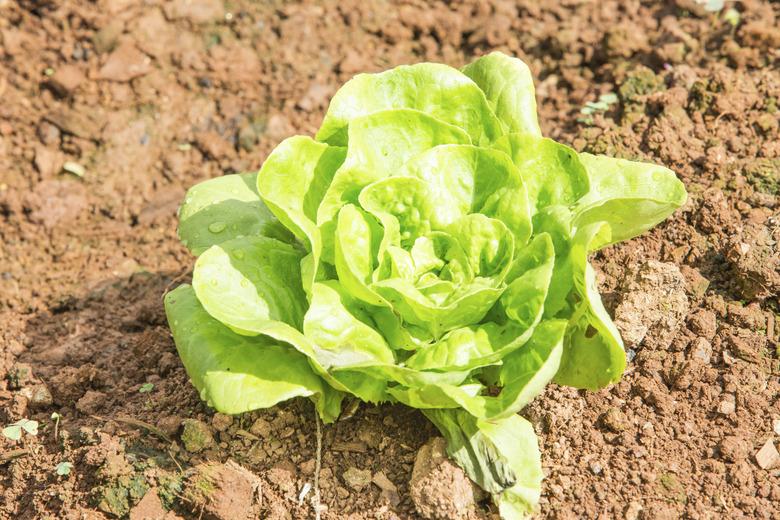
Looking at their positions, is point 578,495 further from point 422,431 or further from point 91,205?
point 91,205

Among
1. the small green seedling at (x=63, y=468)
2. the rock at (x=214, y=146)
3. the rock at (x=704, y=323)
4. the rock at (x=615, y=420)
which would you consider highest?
the rock at (x=704, y=323)

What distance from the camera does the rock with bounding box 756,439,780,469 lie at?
328 cm

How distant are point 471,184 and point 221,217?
108 cm

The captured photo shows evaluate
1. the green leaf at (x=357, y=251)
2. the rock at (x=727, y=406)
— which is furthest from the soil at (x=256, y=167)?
the green leaf at (x=357, y=251)

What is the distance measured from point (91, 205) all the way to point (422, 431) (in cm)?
273

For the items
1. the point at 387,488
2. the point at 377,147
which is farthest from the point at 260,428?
the point at 377,147

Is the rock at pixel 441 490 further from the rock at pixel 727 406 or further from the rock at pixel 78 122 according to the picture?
the rock at pixel 78 122

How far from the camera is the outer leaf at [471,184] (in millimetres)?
3232

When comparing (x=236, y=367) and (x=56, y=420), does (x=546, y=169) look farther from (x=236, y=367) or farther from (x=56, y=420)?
(x=56, y=420)

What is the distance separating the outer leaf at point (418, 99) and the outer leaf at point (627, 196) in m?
0.45

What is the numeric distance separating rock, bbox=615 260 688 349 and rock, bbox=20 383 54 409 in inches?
96.2

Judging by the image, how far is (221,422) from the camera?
11.6 ft

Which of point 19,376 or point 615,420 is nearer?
point 615,420

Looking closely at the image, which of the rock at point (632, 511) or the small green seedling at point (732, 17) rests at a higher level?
the small green seedling at point (732, 17)
